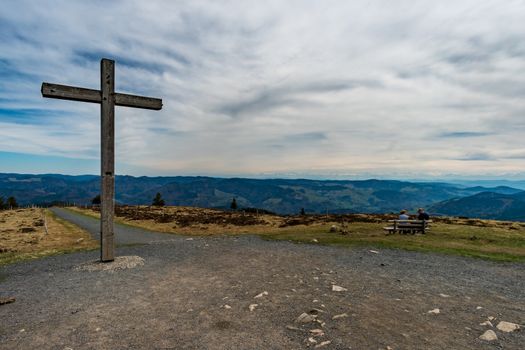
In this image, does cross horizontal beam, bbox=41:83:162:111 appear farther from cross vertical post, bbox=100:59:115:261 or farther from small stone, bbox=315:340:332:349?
small stone, bbox=315:340:332:349

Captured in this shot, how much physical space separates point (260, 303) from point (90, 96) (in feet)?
36.1

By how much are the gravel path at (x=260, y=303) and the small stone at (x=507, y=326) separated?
0.13 metres

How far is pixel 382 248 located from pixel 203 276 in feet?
35.8

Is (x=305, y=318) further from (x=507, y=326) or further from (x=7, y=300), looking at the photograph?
(x=7, y=300)

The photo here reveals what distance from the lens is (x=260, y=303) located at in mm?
8359

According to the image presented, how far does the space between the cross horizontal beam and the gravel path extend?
7.11 m

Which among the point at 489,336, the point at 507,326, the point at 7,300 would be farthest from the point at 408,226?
the point at 7,300

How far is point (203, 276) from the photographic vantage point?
36.5ft

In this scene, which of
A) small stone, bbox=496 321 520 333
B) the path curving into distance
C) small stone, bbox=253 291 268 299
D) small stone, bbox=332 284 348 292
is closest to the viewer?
Answer: small stone, bbox=496 321 520 333

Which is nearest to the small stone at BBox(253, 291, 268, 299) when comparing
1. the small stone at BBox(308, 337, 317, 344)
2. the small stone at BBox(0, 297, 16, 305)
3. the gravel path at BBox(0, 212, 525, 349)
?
the gravel path at BBox(0, 212, 525, 349)

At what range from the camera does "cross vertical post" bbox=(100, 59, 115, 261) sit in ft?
41.4

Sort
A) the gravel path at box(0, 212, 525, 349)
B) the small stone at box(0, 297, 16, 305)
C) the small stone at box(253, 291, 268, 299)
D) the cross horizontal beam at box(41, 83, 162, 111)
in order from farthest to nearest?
the cross horizontal beam at box(41, 83, 162, 111), the small stone at box(253, 291, 268, 299), the small stone at box(0, 297, 16, 305), the gravel path at box(0, 212, 525, 349)

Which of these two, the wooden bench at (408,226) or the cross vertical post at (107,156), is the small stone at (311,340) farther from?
the wooden bench at (408,226)

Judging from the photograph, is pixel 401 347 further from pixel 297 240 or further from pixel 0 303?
pixel 297 240
